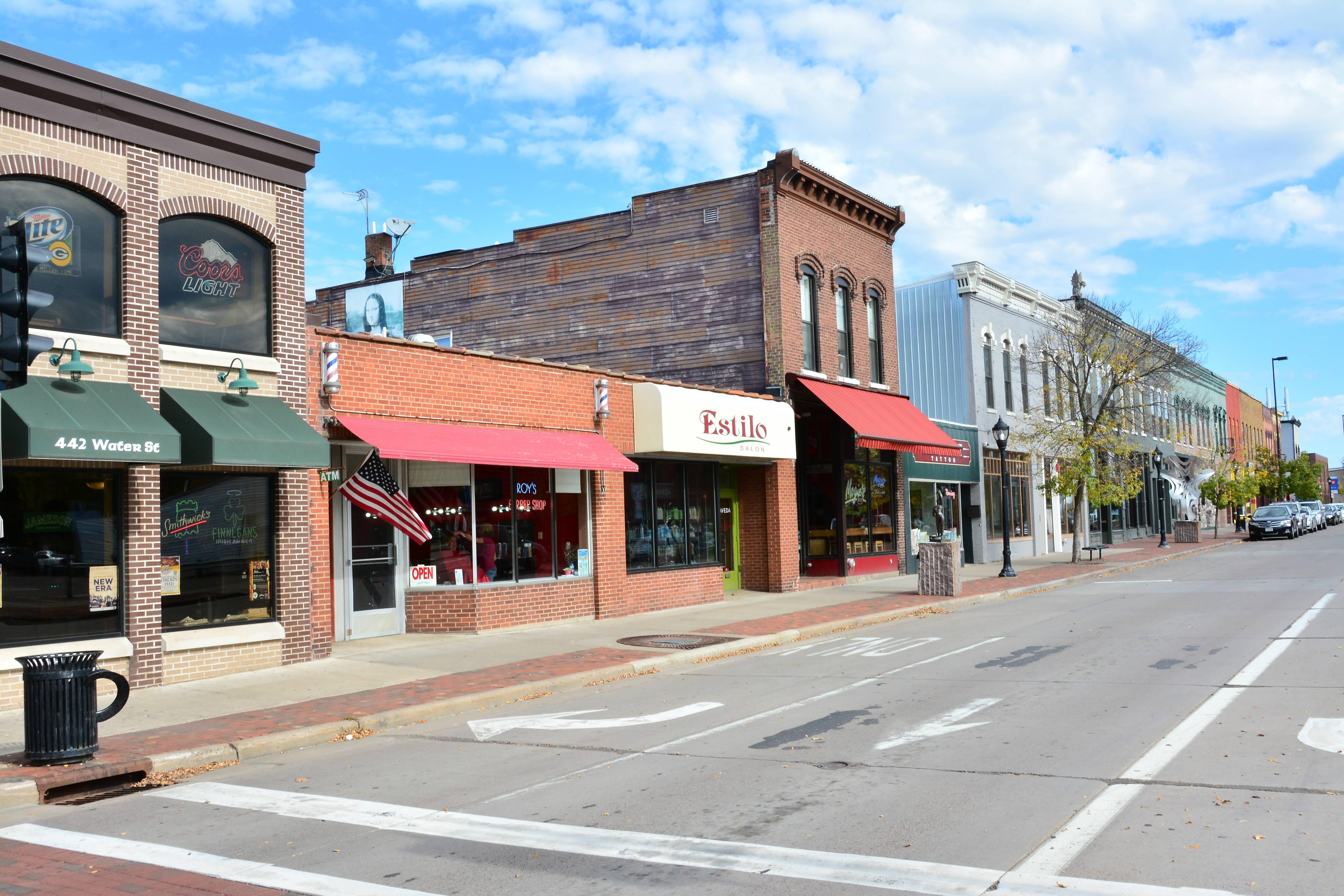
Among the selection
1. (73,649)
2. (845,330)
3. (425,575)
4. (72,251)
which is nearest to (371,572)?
(425,575)

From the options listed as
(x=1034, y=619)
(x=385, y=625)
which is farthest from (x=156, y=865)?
(x=1034, y=619)

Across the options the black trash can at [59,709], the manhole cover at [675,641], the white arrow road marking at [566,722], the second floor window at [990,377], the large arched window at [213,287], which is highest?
the second floor window at [990,377]

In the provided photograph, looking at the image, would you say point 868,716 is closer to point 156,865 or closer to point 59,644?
point 156,865

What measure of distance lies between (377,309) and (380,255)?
2.16 meters

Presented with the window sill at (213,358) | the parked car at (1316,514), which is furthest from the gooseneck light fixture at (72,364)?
the parked car at (1316,514)

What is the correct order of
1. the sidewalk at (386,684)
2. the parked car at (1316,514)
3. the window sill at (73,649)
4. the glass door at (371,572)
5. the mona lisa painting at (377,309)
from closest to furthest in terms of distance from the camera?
the sidewalk at (386,684) → the window sill at (73,649) → the glass door at (371,572) → the mona lisa painting at (377,309) → the parked car at (1316,514)

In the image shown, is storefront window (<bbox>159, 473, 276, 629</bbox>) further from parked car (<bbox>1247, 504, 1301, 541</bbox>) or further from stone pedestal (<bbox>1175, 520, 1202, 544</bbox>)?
parked car (<bbox>1247, 504, 1301, 541</bbox>)

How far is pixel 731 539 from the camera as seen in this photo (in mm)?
23859

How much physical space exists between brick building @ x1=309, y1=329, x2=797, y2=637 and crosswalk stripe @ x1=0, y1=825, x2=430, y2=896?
282 inches

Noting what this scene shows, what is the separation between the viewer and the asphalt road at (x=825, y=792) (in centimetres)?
554

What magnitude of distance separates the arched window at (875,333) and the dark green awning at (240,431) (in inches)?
670

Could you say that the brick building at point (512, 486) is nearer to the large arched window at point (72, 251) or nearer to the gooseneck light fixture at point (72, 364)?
the large arched window at point (72, 251)

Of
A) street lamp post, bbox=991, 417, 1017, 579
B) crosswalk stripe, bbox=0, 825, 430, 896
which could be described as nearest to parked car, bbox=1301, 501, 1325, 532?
street lamp post, bbox=991, 417, 1017, 579

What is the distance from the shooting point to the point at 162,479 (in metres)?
12.5
